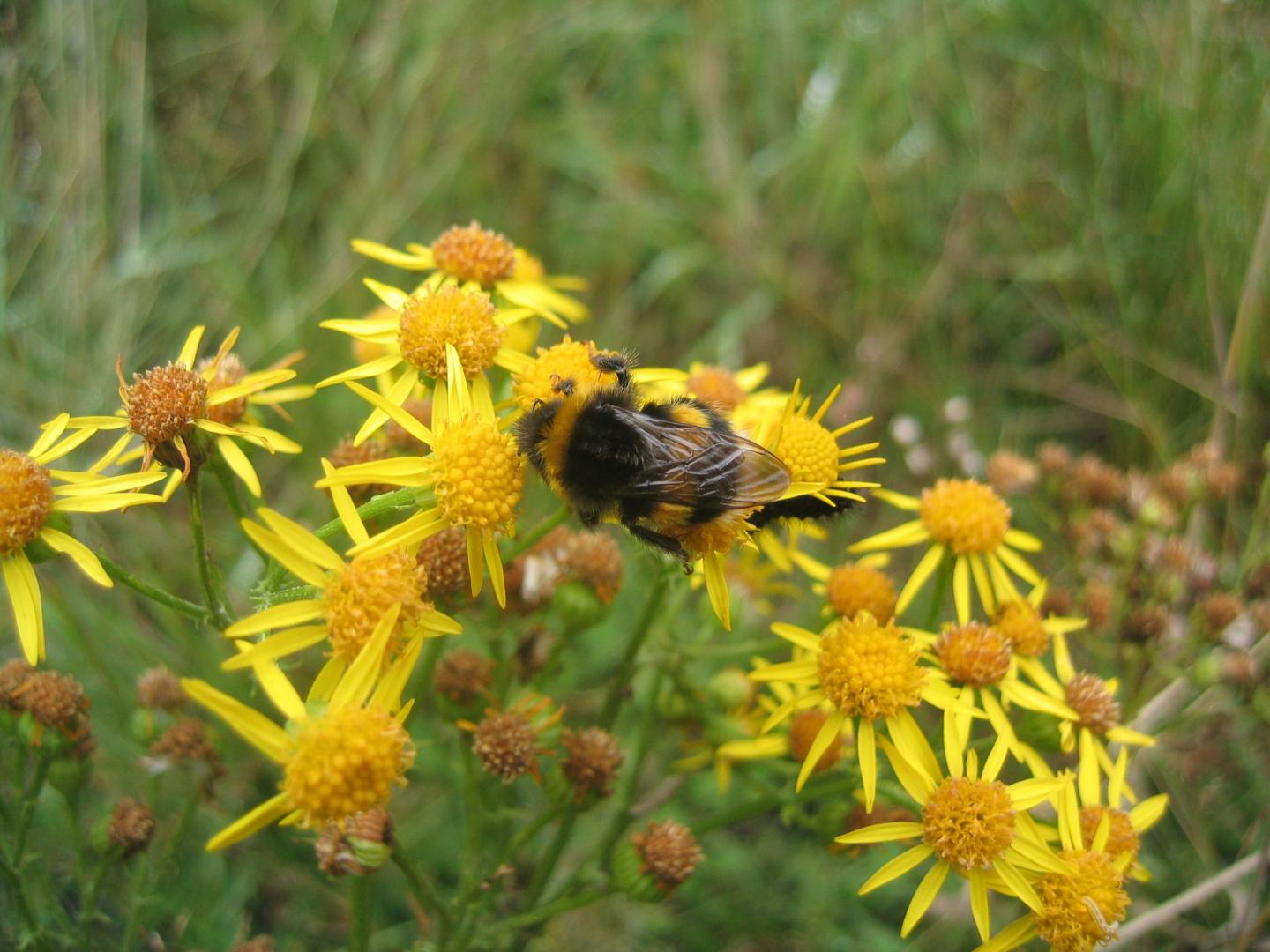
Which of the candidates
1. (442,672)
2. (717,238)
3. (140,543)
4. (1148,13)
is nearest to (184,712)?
(140,543)

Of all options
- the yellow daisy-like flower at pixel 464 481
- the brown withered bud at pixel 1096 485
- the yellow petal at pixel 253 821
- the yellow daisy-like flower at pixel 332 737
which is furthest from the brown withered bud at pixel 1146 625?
the yellow petal at pixel 253 821

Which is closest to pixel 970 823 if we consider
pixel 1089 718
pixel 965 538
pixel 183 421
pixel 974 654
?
pixel 974 654

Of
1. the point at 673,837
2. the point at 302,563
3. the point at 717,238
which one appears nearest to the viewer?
the point at 302,563

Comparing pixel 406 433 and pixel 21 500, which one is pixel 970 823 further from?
pixel 21 500

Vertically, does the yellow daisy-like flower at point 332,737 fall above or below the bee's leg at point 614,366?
below

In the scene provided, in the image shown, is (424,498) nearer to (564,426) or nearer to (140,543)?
(564,426)

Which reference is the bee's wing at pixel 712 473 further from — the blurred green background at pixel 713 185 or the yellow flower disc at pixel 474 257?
the blurred green background at pixel 713 185
